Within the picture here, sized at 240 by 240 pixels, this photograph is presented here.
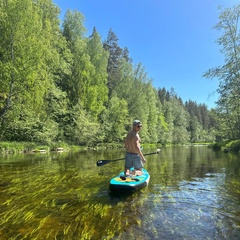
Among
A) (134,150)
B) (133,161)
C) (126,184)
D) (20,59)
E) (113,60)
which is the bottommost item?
(126,184)

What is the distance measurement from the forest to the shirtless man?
1550cm

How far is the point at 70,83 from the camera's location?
129 ft

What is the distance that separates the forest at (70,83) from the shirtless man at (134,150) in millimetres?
15501

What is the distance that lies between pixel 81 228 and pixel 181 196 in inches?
158

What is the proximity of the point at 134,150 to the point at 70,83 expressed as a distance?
105 feet

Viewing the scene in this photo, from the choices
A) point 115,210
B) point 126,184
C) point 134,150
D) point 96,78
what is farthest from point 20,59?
→ point 96,78

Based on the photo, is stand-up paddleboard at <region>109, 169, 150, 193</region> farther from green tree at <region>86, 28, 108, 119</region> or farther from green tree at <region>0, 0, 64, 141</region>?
green tree at <region>86, 28, 108, 119</region>

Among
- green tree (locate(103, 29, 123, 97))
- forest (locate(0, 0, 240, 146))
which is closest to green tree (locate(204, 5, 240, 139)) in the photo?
forest (locate(0, 0, 240, 146))

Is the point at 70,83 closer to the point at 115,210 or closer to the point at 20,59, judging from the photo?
the point at 20,59

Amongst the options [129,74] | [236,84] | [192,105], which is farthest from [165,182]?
[192,105]

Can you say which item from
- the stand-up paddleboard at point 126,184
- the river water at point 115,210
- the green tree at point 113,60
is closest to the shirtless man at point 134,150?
the stand-up paddleboard at point 126,184

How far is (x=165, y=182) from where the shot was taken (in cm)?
1035

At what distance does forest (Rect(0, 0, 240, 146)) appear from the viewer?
2230cm

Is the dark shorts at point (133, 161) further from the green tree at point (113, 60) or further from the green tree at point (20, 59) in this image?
the green tree at point (113, 60)
